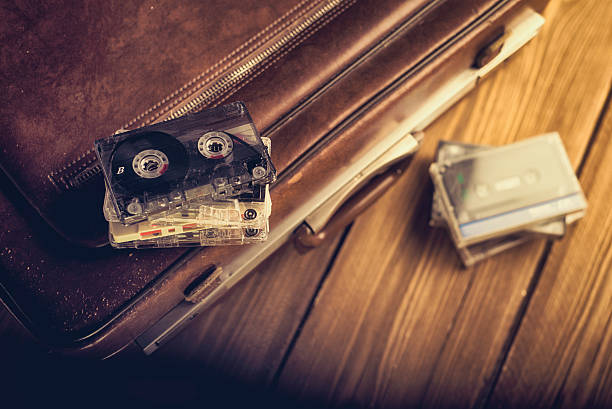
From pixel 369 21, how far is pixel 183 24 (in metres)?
0.26

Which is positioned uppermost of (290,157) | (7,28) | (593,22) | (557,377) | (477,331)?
(7,28)

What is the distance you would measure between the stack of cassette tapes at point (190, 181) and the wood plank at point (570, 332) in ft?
1.99

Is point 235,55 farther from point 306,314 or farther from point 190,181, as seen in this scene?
point 306,314

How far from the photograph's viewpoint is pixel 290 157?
1.93 feet

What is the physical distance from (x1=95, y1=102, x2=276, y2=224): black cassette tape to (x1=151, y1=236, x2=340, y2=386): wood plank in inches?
11.0

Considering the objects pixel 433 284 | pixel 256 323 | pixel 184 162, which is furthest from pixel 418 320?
pixel 184 162

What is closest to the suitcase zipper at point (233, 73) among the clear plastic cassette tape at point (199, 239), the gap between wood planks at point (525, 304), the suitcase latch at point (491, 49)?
the clear plastic cassette tape at point (199, 239)

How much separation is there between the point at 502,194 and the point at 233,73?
0.56 meters

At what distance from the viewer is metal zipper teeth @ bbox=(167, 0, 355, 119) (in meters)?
0.56

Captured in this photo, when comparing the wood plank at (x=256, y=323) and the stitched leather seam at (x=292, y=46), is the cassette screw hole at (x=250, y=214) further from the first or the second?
the wood plank at (x=256, y=323)

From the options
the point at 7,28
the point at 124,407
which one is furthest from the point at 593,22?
the point at 124,407

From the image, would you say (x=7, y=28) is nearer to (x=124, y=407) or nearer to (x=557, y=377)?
(x=124, y=407)

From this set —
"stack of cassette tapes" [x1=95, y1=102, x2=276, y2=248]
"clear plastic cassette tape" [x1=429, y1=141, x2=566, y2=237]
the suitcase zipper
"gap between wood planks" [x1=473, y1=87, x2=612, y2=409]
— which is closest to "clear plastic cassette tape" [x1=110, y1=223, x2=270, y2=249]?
"stack of cassette tapes" [x1=95, y1=102, x2=276, y2=248]

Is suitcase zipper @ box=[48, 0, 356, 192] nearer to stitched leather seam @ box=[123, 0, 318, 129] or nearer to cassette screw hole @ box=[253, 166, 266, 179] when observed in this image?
stitched leather seam @ box=[123, 0, 318, 129]
